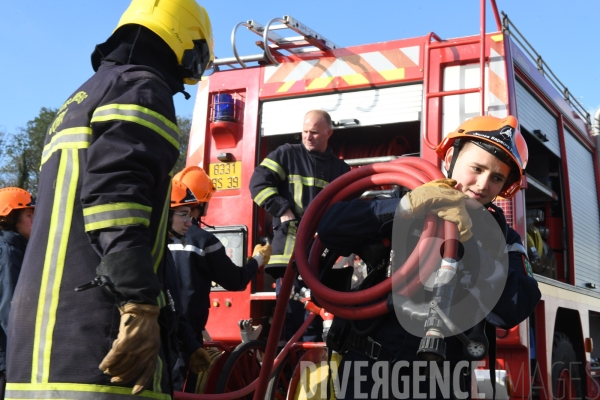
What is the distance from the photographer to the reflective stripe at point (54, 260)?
218 centimetres

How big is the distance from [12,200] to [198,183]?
122 cm

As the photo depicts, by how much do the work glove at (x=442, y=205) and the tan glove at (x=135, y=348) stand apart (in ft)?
2.72

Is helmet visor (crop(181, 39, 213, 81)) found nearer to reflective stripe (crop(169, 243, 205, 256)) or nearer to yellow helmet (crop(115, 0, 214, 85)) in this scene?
yellow helmet (crop(115, 0, 214, 85))

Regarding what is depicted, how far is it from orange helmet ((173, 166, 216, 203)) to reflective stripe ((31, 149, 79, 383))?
2796mm

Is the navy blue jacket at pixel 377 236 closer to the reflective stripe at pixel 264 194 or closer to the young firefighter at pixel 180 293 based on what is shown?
the young firefighter at pixel 180 293

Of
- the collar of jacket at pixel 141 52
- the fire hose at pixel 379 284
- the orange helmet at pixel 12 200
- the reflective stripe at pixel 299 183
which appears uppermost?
the reflective stripe at pixel 299 183

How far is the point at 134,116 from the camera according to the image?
2.27 meters

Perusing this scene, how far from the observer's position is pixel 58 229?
2.28 metres

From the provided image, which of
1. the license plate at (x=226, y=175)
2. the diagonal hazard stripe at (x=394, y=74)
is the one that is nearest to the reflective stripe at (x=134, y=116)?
the diagonal hazard stripe at (x=394, y=74)

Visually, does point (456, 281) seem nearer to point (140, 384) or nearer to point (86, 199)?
point (140, 384)

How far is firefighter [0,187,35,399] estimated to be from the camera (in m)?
4.21

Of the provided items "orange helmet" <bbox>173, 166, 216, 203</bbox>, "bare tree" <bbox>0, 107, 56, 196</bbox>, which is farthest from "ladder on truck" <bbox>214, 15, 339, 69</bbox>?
"bare tree" <bbox>0, 107, 56, 196</bbox>

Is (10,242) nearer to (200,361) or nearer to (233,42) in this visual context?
(200,361)

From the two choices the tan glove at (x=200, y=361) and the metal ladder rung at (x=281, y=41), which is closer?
the tan glove at (x=200, y=361)
